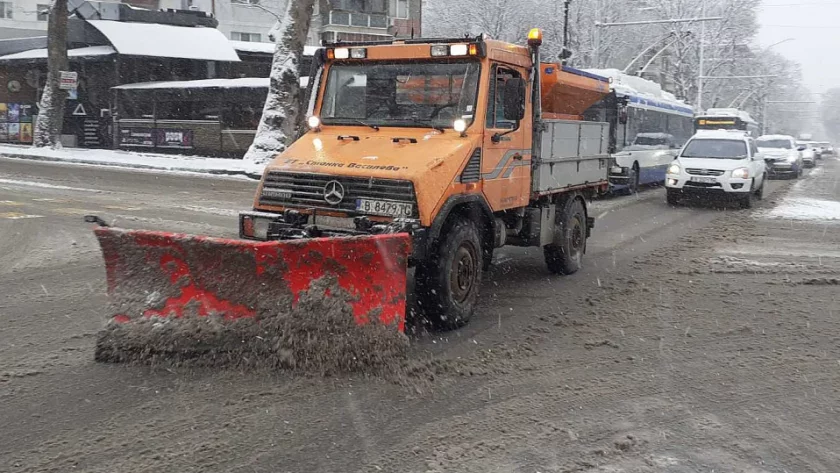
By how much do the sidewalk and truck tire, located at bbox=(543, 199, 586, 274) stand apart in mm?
15521

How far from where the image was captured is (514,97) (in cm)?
741

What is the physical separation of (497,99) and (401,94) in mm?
891

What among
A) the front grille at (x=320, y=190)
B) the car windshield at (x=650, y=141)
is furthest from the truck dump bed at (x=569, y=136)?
the car windshield at (x=650, y=141)

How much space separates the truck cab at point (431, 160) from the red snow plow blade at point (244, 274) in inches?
21.1

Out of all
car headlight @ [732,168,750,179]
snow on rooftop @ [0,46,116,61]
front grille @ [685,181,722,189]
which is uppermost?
snow on rooftop @ [0,46,116,61]

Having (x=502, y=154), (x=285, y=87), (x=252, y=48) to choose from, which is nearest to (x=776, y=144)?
(x=285, y=87)

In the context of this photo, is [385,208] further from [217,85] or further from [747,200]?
[217,85]

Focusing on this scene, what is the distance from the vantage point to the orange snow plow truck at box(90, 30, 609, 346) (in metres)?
5.61

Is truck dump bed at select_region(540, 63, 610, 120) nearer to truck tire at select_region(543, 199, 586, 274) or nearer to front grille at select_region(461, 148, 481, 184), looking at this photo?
truck tire at select_region(543, 199, 586, 274)

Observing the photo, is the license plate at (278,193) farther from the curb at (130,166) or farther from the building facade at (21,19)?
the building facade at (21,19)

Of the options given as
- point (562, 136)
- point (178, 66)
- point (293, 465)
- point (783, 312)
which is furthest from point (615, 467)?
point (178, 66)

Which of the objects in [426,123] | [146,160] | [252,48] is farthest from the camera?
[252,48]

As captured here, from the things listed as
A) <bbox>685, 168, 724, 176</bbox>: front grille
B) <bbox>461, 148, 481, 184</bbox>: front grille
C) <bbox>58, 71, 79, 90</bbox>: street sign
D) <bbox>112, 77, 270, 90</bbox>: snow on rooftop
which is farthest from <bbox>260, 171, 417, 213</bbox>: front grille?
<bbox>58, 71, 79, 90</bbox>: street sign

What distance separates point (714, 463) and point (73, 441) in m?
3.46
